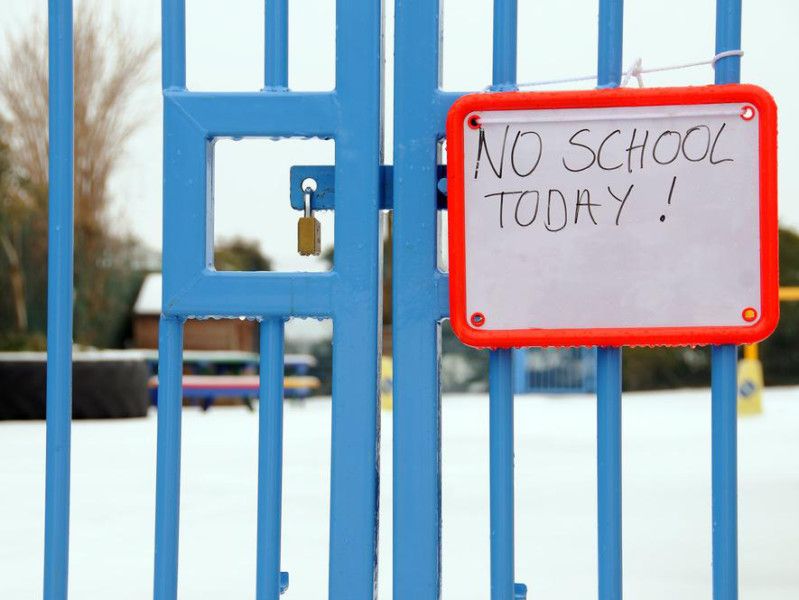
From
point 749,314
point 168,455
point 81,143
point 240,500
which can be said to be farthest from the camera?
point 81,143


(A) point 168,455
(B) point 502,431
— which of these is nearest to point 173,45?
(A) point 168,455

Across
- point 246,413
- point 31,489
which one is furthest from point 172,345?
point 246,413

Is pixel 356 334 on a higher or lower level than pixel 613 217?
lower

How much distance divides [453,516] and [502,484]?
1995 millimetres

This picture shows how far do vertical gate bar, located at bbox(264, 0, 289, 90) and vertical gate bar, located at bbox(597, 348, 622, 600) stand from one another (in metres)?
0.55

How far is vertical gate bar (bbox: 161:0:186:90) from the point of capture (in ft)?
4.39

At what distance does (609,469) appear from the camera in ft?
4.14

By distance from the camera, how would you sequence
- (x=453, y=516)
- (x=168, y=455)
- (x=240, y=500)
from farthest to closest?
(x=240, y=500) → (x=453, y=516) → (x=168, y=455)

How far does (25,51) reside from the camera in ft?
37.2

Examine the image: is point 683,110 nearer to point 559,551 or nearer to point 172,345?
point 172,345

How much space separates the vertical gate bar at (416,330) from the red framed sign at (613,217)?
0.05 meters

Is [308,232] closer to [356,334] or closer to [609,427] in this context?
[356,334]

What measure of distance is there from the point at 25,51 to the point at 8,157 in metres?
1.21

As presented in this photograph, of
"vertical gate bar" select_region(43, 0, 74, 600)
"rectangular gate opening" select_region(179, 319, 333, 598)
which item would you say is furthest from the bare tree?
"vertical gate bar" select_region(43, 0, 74, 600)
